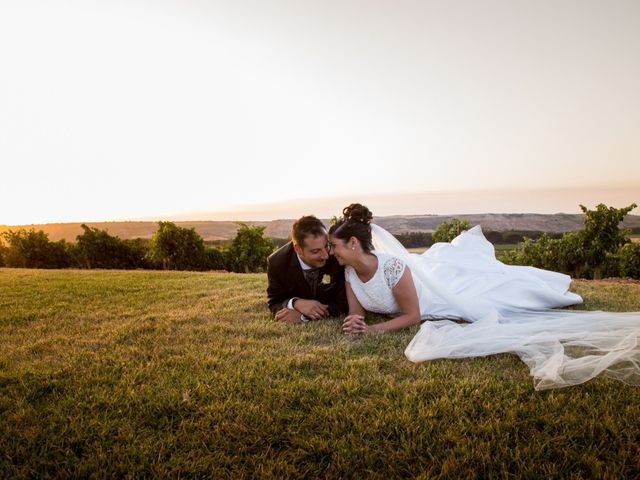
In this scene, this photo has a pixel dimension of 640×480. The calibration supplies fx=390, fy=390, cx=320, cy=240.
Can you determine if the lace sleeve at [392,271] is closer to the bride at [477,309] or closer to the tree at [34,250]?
the bride at [477,309]

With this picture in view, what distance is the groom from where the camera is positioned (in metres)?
5.84

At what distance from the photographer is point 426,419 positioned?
2.85 meters

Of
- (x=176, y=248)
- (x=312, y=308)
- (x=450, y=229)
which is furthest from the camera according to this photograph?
(x=176, y=248)

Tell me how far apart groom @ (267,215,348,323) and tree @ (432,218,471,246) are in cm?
990

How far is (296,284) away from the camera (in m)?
6.19

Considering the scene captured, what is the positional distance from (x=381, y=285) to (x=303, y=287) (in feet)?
4.59

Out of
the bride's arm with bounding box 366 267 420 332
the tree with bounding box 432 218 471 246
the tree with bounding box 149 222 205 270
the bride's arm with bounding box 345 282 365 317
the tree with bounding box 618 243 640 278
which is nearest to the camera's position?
the bride's arm with bounding box 366 267 420 332

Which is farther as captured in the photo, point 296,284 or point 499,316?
point 296,284

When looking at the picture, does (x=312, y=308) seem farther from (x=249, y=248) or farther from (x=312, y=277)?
(x=249, y=248)

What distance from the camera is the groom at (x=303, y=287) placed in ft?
19.1

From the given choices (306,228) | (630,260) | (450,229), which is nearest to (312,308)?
(306,228)

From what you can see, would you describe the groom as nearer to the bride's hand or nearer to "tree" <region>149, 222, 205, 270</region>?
the bride's hand

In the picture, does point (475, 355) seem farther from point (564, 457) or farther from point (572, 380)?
point (564, 457)

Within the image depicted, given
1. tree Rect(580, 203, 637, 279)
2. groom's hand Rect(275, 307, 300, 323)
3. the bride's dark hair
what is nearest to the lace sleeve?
the bride's dark hair
